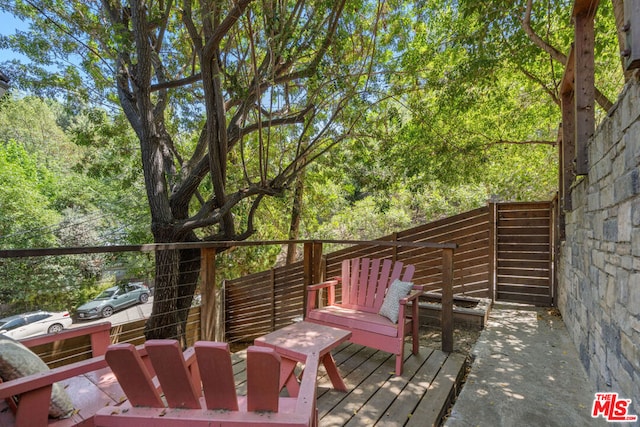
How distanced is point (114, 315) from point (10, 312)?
3.06 metres

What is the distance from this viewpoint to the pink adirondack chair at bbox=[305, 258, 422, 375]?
8.11ft

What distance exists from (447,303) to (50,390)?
275 centimetres

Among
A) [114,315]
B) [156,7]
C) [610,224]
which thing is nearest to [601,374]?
[610,224]

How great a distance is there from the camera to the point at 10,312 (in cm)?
1095

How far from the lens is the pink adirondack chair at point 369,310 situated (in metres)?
2.47

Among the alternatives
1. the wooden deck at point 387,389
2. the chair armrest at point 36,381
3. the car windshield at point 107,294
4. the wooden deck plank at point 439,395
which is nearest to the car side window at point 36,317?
the car windshield at point 107,294

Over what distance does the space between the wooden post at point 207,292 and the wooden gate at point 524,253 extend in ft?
13.8

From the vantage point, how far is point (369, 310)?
2.95m

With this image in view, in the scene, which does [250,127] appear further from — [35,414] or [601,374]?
[601,374]

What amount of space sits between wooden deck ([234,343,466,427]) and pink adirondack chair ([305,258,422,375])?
166 mm

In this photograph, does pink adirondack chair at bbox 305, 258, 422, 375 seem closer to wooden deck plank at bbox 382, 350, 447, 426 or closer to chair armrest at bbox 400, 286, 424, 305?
chair armrest at bbox 400, 286, 424, 305

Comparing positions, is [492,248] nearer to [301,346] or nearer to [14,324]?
[301,346]

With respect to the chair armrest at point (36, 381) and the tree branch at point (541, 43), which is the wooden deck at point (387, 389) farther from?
the tree branch at point (541, 43)

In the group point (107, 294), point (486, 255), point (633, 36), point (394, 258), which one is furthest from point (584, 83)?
point (107, 294)
